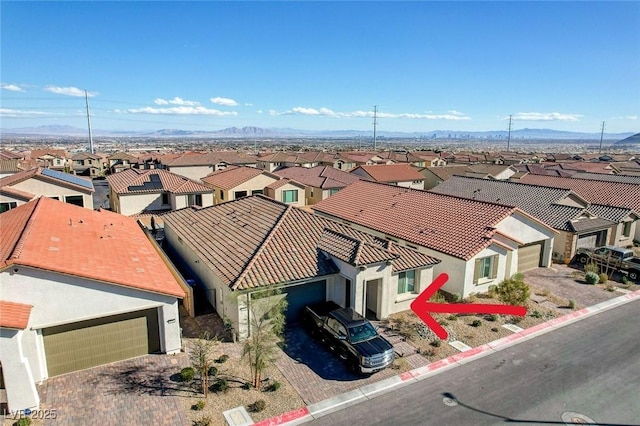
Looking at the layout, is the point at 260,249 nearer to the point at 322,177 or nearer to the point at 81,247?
the point at 81,247

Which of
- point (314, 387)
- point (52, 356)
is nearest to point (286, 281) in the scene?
point (314, 387)

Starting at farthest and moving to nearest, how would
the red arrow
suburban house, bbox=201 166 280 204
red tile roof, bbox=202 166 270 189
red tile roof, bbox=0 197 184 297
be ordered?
red tile roof, bbox=202 166 270 189 < suburban house, bbox=201 166 280 204 < the red arrow < red tile roof, bbox=0 197 184 297

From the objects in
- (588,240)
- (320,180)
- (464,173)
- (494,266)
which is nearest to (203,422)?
(494,266)

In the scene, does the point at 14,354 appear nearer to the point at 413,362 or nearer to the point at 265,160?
the point at 413,362

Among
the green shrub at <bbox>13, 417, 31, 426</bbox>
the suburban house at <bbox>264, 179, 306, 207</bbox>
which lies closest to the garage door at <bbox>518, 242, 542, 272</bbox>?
the green shrub at <bbox>13, 417, 31, 426</bbox>

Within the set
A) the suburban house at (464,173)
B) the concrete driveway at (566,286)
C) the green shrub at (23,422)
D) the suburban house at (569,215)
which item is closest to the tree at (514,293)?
the concrete driveway at (566,286)

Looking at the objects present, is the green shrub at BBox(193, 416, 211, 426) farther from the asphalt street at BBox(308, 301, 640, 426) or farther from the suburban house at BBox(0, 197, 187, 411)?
the suburban house at BBox(0, 197, 187, 411)
